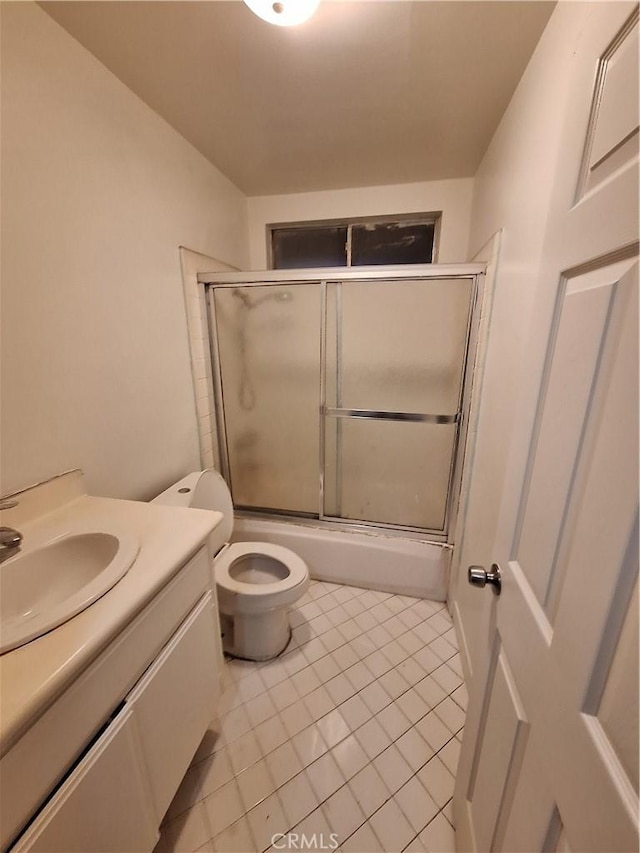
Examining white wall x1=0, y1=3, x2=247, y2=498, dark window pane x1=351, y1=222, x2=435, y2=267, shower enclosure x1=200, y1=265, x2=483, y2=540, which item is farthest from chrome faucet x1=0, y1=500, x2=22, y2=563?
dark window pane x1=351, y1=222, x2=435, y2=267

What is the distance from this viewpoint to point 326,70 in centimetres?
113

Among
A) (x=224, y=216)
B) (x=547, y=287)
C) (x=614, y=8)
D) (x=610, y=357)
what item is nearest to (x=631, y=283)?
(x=610, y=357)

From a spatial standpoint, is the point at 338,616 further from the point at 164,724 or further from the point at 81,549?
the point at 81,549

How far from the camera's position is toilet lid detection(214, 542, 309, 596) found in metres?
1.39

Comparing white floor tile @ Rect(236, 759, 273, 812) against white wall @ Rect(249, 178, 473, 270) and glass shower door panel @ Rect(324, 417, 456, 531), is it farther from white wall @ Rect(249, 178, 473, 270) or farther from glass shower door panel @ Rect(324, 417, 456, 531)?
white wall @ Rect(249, 178, 473, 270)

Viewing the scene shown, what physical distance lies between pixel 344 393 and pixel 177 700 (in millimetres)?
1468

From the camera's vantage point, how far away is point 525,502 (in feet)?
2.08

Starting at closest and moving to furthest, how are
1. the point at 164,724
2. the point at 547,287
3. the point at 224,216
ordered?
the point at 547,287, the point at 164,724, the point at 224,216

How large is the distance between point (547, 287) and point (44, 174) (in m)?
1.37

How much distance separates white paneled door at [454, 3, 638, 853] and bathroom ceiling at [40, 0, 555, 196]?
77 centimetres

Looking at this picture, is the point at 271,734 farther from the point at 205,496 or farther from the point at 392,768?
the point at 205,496

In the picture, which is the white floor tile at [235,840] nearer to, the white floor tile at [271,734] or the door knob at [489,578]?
the white floor tile at [271,734]

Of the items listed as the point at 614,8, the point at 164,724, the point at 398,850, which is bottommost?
the point at 398,850

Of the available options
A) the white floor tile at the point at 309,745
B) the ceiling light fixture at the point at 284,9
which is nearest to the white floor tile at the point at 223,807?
the white floor tile at the point at 309,745
